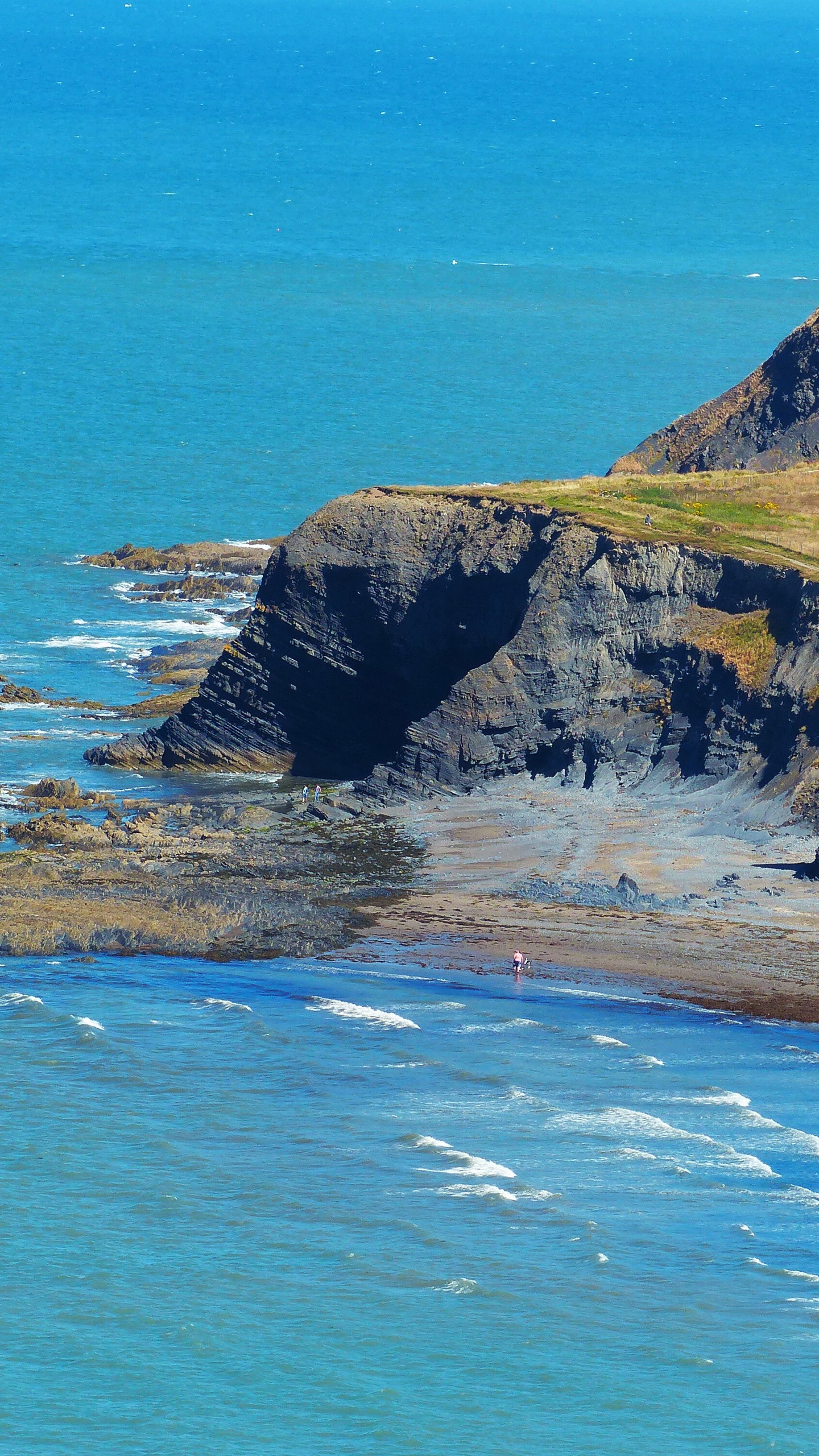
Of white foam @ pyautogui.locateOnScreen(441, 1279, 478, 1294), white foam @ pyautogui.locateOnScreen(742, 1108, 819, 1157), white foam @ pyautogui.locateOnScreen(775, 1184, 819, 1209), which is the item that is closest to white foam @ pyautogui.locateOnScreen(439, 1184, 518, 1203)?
white foam @ pyautogui.locateOnScreen(441, 1279, 478, 1294)

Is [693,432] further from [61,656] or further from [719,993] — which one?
[719,993]

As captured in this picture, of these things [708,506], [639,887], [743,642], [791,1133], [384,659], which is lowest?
[791,1133]

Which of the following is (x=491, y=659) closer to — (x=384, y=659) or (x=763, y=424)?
(x=384, y=659)

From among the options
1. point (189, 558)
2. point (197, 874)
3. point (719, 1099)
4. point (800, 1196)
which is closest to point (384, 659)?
point (197, 874)

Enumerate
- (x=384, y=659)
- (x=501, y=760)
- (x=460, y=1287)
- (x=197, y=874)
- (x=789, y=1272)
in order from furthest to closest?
(x=384, y=659)
(x=501, y=760)
(x=197, y=874)
(x=460, y=1287)
(x=789, y=1272)

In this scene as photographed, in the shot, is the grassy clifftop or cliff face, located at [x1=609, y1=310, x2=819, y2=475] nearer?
the grassy clifftop

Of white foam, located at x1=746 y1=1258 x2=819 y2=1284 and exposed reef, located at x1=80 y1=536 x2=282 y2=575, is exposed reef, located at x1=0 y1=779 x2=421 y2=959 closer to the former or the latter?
white foam, located at x1=746 y1=1258 x2=819 y2=1284
